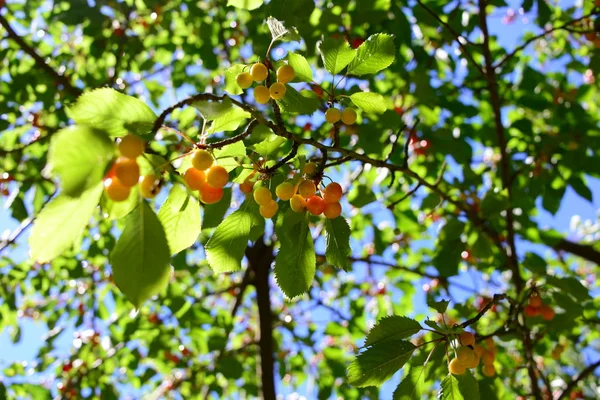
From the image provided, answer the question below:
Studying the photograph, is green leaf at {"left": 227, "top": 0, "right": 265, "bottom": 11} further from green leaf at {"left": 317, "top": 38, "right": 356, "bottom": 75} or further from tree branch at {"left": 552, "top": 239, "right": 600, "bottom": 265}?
tree branch at {"left": 552, "top": 239, "right": 600, "bottom": 265}

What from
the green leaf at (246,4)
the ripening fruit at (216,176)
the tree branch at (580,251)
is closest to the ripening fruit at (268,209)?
the ripening fruit at (216,176)

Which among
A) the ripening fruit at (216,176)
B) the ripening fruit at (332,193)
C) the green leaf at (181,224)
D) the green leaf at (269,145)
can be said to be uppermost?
the green leaf at (269,145)

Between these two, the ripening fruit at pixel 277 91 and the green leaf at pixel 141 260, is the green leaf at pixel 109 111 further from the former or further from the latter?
the ripening fruit at pixel 277 91

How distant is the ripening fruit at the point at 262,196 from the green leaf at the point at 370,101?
1.11ft

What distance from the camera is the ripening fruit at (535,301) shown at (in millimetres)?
1900

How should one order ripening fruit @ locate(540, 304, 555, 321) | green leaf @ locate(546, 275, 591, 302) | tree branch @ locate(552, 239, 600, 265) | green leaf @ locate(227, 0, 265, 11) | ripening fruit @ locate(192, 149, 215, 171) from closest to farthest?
ripening fruit @ locate(192, 149, 215, 171), green leaf @ locate(227, 0, 265, 11), green leaf @ locate(546, 275, 591, 302), ripening fruit @ locate(540, 304, 555, 321), tree branch @ locate(552, 239, 600, 265)

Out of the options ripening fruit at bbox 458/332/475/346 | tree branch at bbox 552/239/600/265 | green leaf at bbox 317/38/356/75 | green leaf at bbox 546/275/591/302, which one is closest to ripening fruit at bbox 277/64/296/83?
green leaf at bbox 317/38/356/75

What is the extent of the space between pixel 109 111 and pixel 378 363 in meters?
0.85

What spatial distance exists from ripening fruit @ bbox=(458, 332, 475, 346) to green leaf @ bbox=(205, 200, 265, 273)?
612mm

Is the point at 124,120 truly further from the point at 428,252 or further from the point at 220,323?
the point at 428,252

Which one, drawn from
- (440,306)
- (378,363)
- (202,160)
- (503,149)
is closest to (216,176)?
(202,160)

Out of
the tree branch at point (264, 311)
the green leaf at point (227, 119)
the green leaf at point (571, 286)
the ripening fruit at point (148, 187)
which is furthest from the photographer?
the tree branch at point (264, 311)

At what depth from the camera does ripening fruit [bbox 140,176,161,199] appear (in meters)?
0.88

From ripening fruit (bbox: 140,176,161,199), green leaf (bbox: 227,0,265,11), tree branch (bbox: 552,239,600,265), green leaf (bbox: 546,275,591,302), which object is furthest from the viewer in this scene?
tree branch (bbox: 552,239,600,265)
